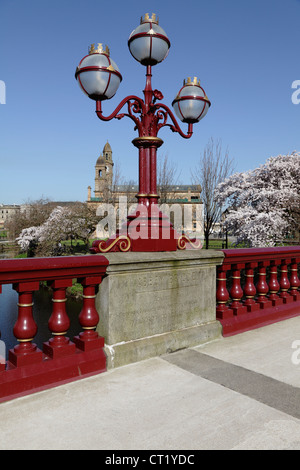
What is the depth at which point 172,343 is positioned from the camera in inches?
137

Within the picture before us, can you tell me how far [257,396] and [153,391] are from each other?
80 centimetres

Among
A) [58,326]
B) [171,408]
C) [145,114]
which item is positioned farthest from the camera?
[145,114]

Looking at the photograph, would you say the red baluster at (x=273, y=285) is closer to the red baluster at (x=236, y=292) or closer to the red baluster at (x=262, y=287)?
the red baluster at (x=262, y=287)

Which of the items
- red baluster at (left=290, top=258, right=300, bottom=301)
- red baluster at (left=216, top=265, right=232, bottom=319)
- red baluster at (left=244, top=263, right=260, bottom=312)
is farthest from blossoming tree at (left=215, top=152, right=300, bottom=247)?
red baluster at (left=216, top=265, right=232, bottom=319)

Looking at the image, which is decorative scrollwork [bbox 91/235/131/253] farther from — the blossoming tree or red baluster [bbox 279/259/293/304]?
the blossoming tree

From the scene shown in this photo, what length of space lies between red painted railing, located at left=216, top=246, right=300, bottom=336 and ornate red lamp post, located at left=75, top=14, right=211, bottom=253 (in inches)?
27.9

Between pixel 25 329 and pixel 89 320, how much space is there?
0.58 metres

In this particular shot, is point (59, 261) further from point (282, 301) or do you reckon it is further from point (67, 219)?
point (67, 219)

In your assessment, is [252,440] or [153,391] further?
[153,391]

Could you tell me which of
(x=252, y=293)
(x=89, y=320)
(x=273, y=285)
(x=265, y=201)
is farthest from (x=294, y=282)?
(x=265, y=201)

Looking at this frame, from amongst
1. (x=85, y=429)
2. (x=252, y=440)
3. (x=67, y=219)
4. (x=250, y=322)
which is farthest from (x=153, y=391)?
(x=67, y=219)

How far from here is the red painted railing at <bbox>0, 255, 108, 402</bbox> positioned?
258 cm

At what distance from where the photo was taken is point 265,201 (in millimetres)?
20188

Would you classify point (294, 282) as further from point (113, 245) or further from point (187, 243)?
point (113, 245)
